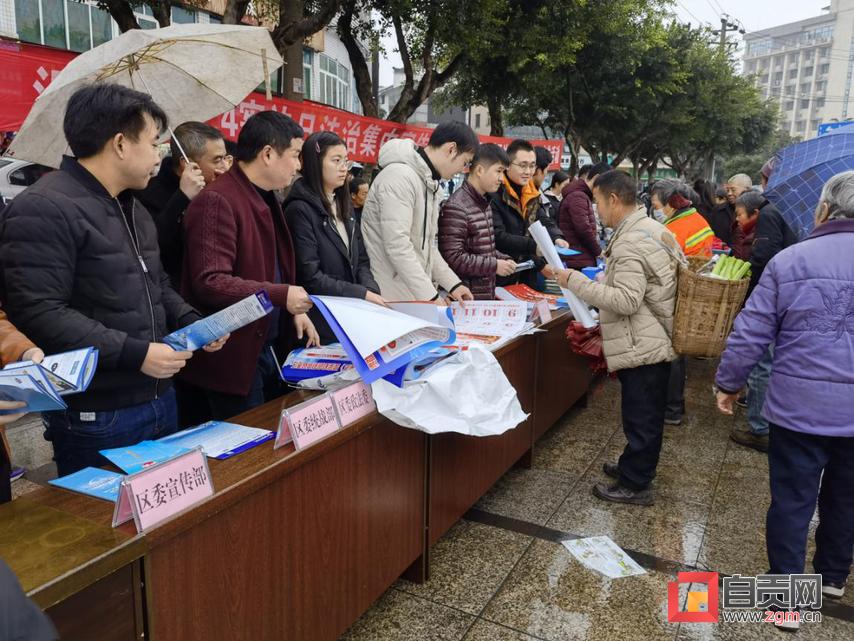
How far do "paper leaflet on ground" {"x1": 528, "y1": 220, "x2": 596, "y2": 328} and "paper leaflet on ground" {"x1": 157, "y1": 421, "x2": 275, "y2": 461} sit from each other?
1.78 m

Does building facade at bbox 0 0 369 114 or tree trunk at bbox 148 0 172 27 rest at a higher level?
building facade at bbox 0 0 369 114

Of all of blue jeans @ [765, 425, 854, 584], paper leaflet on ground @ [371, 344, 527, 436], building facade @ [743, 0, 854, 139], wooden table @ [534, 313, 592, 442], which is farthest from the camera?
building facade @ [743, 0, 854, 139]

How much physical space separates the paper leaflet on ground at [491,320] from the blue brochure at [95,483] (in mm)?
1702

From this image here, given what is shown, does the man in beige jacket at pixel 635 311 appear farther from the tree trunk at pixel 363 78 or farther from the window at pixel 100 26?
the window at pixel 100 26

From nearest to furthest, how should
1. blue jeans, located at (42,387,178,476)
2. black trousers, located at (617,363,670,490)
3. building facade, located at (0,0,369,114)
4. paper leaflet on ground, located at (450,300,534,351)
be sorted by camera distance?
blue jeans, located at (42,387,178,476)
paper leaflet on ground, located at (450,300,534,351)
black trousers, located at (617,363,670,490)
building facade, located at (0,0,369,114)

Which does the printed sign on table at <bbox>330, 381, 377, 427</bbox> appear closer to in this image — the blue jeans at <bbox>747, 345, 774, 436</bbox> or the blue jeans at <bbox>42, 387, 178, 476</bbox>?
the blue jeans at <bbox>42, 387, 178, 476</bbox>

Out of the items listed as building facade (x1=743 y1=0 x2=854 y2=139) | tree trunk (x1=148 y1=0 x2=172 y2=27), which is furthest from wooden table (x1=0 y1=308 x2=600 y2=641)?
building facade (x1=743 y1=0 x2=854 y2=139)

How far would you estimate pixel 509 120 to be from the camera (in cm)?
2059

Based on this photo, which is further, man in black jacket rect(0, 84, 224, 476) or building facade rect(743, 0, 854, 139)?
building facade rect(743, 0, 854, 139)

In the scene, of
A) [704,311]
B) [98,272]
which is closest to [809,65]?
[704,311]

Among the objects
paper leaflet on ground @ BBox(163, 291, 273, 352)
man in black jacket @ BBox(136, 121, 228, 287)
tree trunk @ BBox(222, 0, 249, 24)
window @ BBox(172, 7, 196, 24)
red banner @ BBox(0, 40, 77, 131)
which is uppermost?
window @ BBox(172, 7, 196, 24)

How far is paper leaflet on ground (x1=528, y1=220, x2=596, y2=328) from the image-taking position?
310 cm

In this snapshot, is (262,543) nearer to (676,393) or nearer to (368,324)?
(368,324)

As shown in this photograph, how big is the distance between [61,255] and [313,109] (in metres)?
5.98
